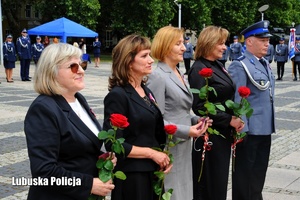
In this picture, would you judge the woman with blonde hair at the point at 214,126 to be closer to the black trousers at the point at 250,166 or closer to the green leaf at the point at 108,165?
the black trousers at the point at 250,166

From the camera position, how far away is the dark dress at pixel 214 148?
4.46m

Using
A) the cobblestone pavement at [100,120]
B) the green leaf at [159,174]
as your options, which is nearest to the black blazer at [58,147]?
the green leaf at [159,174]

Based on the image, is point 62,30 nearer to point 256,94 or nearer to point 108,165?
point 256,94

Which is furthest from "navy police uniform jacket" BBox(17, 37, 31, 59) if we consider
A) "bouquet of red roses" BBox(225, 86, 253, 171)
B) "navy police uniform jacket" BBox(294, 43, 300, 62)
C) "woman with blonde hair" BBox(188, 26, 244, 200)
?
"bouquet of red roses" BBox(225, 86, 253, 171)

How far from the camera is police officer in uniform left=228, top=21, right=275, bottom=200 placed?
186 inches

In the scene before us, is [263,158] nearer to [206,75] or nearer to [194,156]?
[194,156]

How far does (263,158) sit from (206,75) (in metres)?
1.30

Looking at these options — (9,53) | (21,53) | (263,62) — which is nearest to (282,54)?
(21,53)

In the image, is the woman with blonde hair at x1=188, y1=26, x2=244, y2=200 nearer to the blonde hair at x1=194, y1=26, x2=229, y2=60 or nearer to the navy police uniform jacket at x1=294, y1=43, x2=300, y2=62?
the blonde hair at x1=194, y1=26, x2=229, y2=60

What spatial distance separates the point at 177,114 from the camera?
13.4ft

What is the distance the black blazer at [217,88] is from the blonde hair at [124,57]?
1076mm

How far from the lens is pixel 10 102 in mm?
14359

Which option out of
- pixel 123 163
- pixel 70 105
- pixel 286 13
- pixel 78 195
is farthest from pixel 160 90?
pixel 286 13

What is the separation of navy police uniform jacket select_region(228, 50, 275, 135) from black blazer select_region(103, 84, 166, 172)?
1.55 metres
